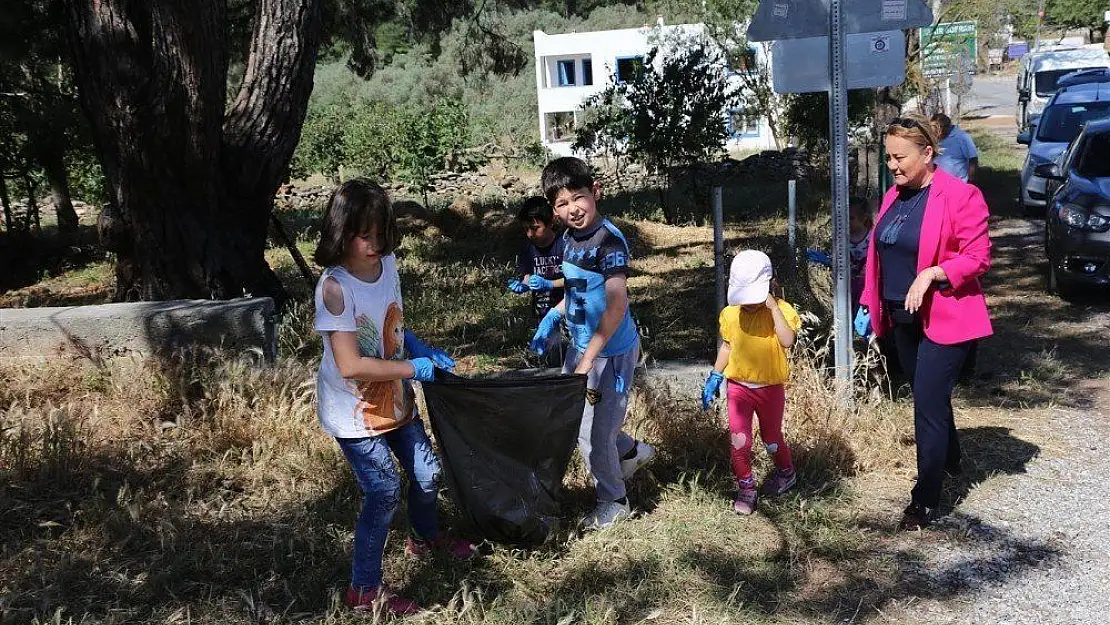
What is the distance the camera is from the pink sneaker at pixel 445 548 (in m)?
4.12

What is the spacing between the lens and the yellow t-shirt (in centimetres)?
429

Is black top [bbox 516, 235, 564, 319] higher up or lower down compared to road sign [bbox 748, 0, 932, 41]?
lower down

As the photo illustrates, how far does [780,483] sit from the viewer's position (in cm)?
464

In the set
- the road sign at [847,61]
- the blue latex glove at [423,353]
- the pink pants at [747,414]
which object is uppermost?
the road sign at [847,61]

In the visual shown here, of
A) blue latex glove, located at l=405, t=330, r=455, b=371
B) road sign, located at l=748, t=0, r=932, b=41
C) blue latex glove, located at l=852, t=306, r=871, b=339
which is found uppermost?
road sign, located at l=748, t=0, r=932, b=41

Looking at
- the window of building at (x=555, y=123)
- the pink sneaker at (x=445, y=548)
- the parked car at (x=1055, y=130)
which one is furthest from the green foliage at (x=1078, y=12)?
the pink sneaker at (x=445, y=548)

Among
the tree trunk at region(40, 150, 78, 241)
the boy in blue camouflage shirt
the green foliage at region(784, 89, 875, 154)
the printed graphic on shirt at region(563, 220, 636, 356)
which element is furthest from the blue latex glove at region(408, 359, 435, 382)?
the green foliage at region(784, 89, 875, 154)

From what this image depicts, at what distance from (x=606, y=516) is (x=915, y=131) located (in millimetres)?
2074

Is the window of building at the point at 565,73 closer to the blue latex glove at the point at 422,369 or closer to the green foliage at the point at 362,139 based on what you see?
the green foliage at the point at 362,139

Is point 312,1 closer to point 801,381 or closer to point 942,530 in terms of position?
point 801,381

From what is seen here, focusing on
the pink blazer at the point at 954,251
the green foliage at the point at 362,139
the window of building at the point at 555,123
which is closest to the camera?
the pink blazer at the point at 954,251

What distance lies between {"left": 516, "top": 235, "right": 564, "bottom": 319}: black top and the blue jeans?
5.99 ft

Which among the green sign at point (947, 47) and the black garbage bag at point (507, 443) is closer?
the black garbage bag at point (507, 443)

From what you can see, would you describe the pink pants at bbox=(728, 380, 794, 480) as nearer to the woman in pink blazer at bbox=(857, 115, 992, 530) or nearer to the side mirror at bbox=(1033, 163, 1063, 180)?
the woman in pink blazer at bbox=(857, 115, 992, 530)
